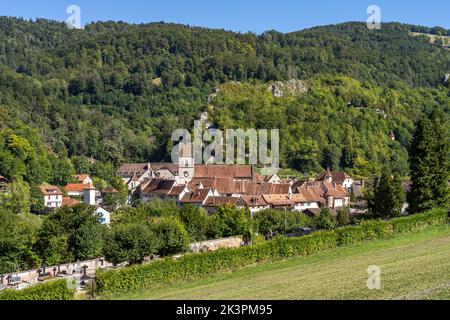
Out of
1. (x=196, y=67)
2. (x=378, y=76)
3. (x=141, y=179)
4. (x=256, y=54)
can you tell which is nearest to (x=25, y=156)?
(x=141, y=179)

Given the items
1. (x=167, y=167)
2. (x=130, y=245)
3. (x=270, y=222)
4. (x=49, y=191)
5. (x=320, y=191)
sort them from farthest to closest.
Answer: (x=167, y=167) → (x=49, y=191) → (x=320, y=191) → (x=270, y=222) → (x=130, y=245)

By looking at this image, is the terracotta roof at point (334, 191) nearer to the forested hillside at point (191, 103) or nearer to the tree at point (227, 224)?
the forested hillside at point (191, 103)

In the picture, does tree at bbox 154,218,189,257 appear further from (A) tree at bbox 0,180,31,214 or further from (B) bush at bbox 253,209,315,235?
(A) tree at bbox 0,180,31,214

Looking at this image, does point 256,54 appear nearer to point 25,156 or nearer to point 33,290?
point 25,156

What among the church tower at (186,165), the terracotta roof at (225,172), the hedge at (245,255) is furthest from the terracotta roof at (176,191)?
the hedge at (245,255)

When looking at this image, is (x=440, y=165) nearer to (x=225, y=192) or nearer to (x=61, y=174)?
(x=225, y=192)

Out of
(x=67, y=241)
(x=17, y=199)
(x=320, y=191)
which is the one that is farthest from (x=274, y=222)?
(x=17, y=199)
